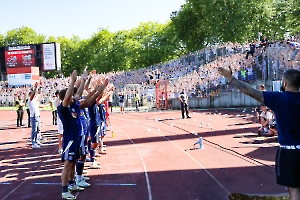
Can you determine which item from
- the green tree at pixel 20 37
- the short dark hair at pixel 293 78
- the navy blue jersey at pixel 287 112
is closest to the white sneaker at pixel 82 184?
the navy blue jersey at pixel 287 112

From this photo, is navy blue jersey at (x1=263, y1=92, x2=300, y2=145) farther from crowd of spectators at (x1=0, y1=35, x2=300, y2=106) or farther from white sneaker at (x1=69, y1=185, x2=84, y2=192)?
crowd of spectators at (x1=0, y1=35, x2=300, y2=106)

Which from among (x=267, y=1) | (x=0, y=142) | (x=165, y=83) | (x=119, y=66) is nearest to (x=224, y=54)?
(x=165, y=83)

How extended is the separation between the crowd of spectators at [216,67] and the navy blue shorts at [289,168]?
16.5 metres

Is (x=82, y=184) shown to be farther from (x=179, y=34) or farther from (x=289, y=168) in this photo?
(x=179, y=34)

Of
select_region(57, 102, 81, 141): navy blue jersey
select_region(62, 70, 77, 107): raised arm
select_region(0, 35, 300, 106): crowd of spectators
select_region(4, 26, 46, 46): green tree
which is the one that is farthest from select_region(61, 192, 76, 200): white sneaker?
select_region(4, 26, 46, 46): green tree

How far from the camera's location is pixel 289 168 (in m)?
Answer: 3.87

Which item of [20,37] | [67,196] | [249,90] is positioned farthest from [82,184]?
[20,37]

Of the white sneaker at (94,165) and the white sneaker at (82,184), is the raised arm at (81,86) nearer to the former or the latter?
the white sneaker at (82,184)

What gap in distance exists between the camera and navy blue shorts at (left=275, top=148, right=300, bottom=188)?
152 inches

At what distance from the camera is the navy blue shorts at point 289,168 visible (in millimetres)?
3855

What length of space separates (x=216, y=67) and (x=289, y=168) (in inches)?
893

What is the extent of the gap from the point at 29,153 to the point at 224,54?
2515 centimetres

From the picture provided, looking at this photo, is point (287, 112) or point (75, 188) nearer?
point (287, 112)

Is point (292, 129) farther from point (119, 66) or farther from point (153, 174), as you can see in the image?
point (119, 66)
